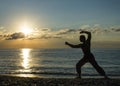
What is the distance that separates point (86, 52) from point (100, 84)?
226 cm

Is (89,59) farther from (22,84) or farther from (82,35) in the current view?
(22,84)

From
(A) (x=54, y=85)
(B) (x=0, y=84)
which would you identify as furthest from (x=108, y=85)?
(B) (x=0, y=84)

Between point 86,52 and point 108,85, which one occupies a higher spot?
point 86,52

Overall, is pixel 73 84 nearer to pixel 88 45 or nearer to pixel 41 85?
pixel 41 85

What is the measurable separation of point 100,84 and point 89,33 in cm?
276

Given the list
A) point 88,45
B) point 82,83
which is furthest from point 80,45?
point 82,83

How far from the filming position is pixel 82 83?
13.2 metres

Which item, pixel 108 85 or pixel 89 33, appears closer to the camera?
pixel 108 85

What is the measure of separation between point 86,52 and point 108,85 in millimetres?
2538

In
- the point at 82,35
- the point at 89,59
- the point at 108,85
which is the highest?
the point at 82,35

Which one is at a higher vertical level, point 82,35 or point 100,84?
point 82,35

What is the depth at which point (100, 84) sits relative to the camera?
1288cm

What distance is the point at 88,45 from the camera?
14523 millimetres

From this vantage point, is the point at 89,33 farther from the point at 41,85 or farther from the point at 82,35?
the point at 41,85
